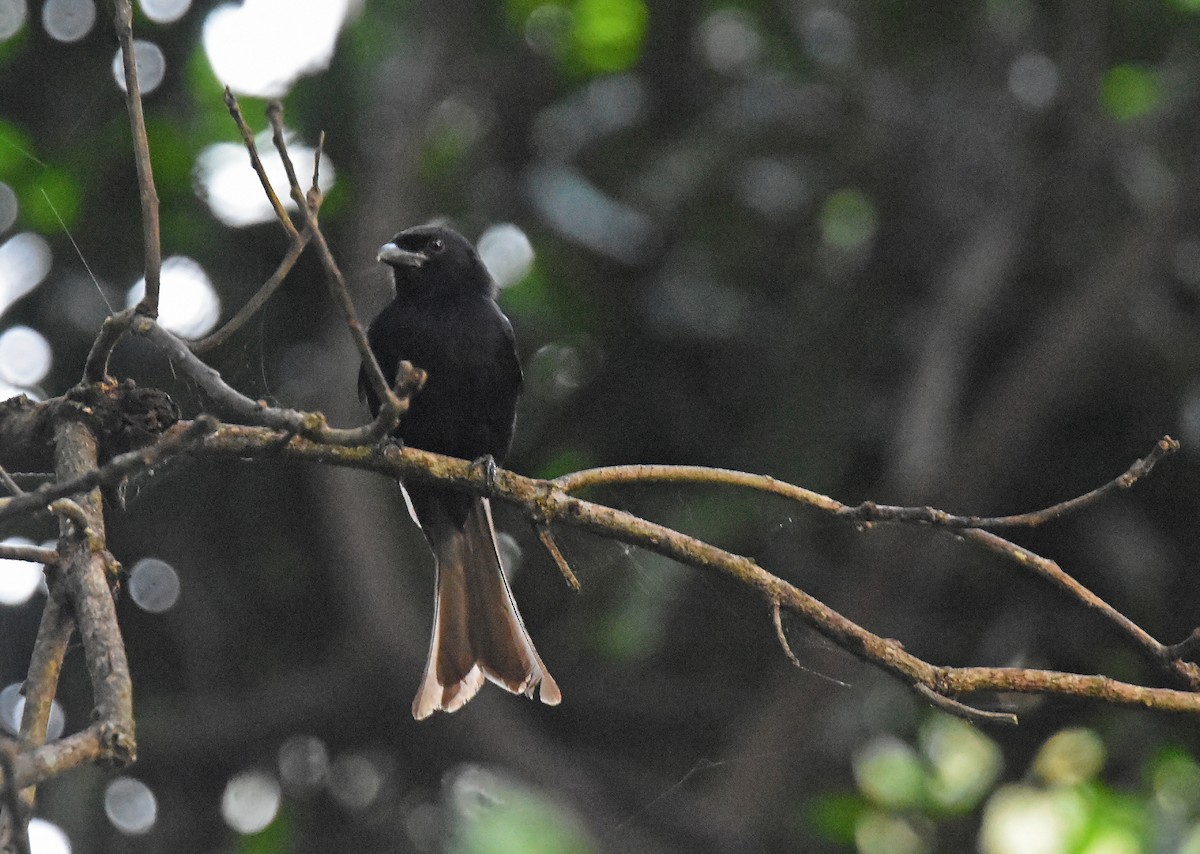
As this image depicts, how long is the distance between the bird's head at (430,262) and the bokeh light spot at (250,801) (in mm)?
2077

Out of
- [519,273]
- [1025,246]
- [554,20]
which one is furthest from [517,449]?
[1025,246]

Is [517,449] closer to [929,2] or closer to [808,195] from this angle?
[808,195]

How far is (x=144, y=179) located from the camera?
2262mm

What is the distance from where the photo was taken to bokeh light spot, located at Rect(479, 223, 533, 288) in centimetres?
518

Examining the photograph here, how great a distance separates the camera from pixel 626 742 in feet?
18.7

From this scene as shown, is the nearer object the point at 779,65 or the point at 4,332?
the point at 4,332

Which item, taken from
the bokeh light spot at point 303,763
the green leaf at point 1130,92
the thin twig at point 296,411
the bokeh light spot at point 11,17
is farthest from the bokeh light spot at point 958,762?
the bokeh light spot at point 11,17

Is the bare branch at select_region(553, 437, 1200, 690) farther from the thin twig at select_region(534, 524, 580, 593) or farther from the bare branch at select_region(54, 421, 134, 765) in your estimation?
the bare branch at select_region(54, 421, 134, 765)

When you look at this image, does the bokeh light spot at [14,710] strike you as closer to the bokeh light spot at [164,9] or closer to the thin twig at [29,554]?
the thin twig at [29,554]

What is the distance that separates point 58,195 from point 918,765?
3.39 metres

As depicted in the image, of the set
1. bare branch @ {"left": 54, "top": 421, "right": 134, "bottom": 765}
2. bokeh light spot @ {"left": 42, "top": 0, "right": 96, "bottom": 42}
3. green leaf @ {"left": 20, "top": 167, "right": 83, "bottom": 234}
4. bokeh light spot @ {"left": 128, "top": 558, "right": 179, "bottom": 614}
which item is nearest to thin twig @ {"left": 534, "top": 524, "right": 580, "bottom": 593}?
bare branch @ {"left": 54, "top": 421, "right": 134, "bottom": 765}

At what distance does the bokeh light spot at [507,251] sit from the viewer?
518 cm

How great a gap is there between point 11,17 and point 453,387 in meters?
2.03

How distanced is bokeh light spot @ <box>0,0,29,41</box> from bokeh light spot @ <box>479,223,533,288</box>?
1.62m
